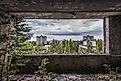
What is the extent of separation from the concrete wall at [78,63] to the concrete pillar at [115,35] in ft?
0.90

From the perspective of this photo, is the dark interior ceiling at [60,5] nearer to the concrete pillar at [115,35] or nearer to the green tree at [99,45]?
the concrete pillar at [115,35]

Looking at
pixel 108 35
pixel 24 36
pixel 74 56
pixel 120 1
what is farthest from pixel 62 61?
pixel 120 1

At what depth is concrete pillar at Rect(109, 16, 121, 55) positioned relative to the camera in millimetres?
7684

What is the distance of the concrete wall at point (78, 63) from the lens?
7590 mm

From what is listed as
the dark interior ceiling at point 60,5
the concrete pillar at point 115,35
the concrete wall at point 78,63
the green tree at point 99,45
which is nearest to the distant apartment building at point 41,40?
the concrete wall at point 78,63

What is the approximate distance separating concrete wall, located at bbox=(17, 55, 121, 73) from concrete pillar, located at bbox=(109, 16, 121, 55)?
0.27 m

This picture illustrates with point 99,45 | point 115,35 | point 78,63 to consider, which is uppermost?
point 115,35

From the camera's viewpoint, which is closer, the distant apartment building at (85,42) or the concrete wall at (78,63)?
the concrete wall at (78,63)

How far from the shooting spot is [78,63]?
7.67 meters

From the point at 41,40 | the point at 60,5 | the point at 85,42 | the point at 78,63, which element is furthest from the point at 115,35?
the point at 60,5

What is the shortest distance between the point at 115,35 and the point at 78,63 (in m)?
1.59

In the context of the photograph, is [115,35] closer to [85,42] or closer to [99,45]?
[99,45]

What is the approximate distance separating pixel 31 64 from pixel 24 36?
293 cm

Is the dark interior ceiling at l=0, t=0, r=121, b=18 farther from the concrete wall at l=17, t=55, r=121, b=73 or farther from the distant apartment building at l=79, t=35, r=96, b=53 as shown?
the distant apartment building at l=79, t=35, r=96, b=53
